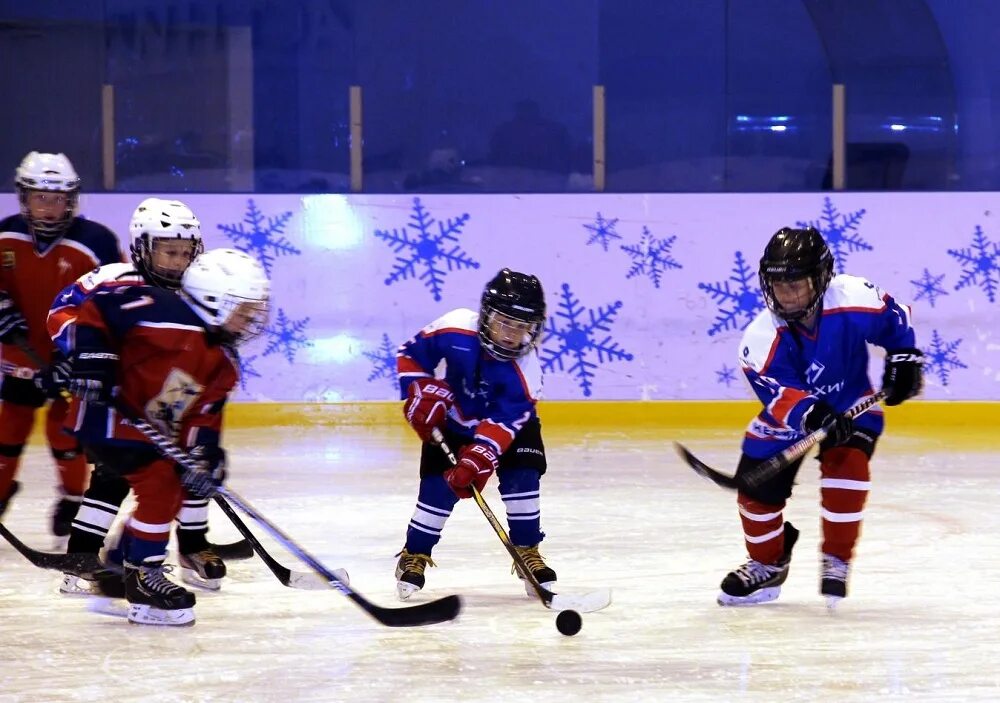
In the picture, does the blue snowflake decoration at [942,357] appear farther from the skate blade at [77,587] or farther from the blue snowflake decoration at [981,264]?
the skate blade at [77,587]

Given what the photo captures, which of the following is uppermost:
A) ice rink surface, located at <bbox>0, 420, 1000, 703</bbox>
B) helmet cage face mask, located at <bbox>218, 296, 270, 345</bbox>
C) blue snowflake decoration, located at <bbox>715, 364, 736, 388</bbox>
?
helmet cage face mask, located at <bbox>218, 296, 270, 345</bbox>

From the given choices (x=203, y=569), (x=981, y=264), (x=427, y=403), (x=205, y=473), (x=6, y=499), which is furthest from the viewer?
(x=981, y=264)

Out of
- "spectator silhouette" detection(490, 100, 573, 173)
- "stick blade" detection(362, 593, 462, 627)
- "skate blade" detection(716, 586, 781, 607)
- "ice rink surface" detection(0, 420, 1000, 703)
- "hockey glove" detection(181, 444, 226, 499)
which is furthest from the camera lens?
"spectator silhouette" detection(490, 100, 573, 173)

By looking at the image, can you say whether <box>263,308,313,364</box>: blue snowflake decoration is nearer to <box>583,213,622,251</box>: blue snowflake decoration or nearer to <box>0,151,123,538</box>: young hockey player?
<box>583,213,622,251</box>: blue snowflake decoration

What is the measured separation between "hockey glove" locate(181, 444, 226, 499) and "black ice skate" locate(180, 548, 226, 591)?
389mm

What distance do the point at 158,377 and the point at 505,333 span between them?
70cm

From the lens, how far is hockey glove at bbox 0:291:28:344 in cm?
362

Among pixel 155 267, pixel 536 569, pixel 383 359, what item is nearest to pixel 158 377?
pixel 155 267

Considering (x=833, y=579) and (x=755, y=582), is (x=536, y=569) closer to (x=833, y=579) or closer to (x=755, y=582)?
(x=755, y=582)

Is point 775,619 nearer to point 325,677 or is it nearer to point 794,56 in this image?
point 325,677

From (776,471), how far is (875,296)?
0.42 m

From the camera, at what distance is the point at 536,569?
3.18 metres

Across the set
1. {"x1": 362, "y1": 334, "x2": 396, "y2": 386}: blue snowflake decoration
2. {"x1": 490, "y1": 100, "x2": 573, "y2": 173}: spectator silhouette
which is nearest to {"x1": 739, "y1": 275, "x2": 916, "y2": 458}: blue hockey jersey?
{"x1": 362, "y1": 334, "x2": 396, "y2": 386}: blue snowflake decoration

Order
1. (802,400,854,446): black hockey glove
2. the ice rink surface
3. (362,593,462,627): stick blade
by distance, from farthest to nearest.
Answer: (802,400,854,446): black hockey glove
(362,593,462,627): stick blade
the ice rink surface
